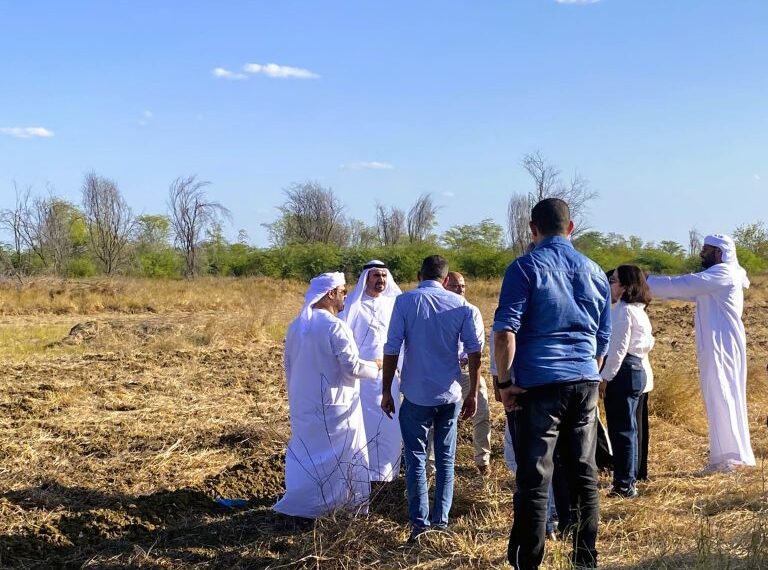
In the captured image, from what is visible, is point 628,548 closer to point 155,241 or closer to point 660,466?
point 660,466

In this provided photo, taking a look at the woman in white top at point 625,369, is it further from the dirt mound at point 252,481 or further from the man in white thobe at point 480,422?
the dirt mound at point 252,481

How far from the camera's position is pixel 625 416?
5.29 m

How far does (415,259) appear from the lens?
4119 centimetres

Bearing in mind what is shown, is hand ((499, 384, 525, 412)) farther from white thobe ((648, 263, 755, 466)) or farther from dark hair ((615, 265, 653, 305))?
white thobe ((648, 263, 755, 466))

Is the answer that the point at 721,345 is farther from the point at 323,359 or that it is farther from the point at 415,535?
the point at 323,359

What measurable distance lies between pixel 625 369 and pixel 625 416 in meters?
0.32

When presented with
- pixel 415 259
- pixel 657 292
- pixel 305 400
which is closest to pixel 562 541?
pixel 305 400

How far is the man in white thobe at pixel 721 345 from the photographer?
233 inches

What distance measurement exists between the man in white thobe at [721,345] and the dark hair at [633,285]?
0.62 metres

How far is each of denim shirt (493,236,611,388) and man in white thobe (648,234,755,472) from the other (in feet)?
8.10

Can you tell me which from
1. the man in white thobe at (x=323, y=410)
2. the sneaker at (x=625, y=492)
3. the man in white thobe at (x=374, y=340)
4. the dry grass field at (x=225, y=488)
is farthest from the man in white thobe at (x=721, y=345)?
the man in white thobe at (x=323, y=410)

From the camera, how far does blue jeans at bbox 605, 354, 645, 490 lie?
17.2ft

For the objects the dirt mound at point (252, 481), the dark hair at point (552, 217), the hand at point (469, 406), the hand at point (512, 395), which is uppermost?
the dark hair at point (552, 217)

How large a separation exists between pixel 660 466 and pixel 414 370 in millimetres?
2958
